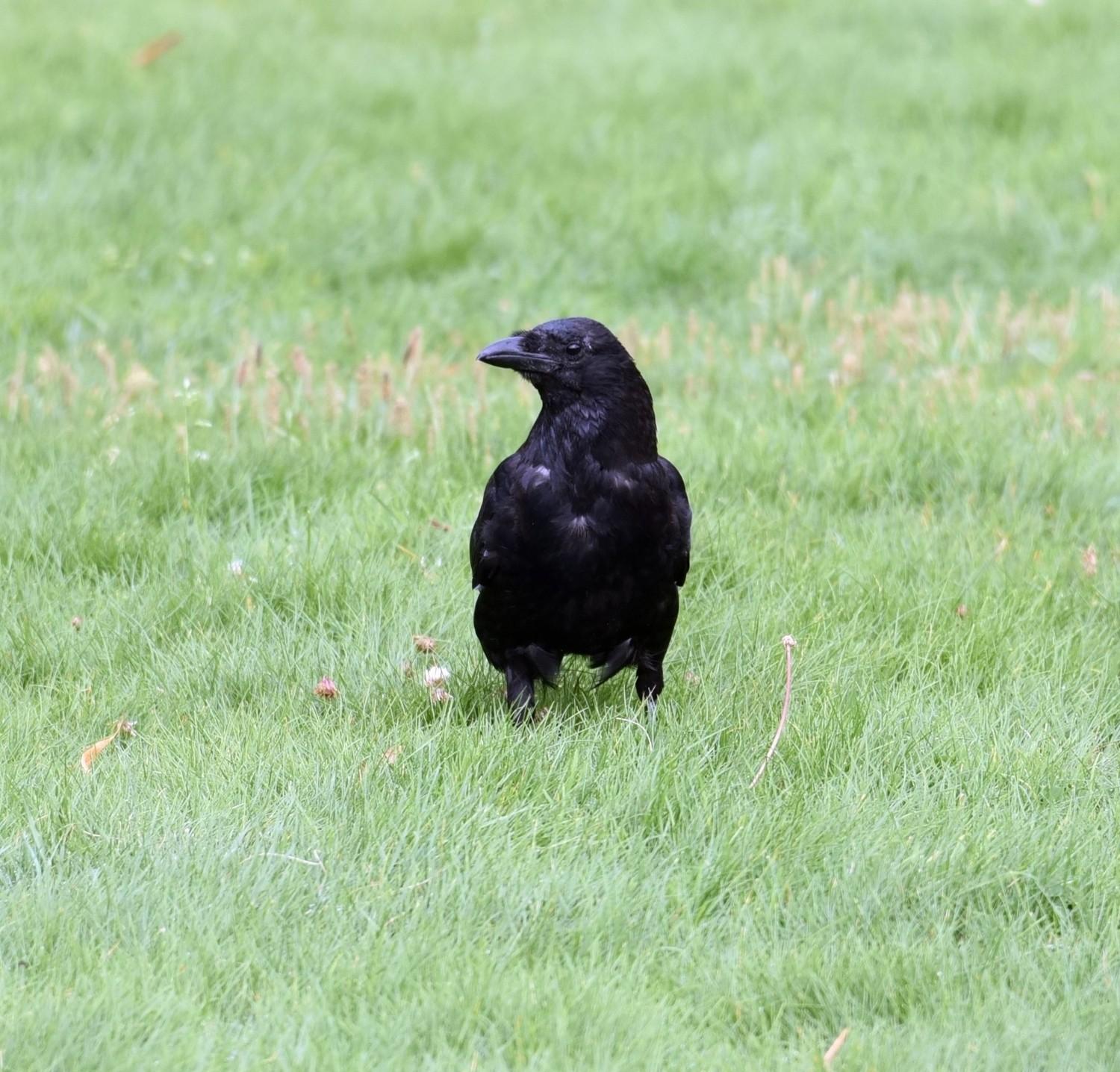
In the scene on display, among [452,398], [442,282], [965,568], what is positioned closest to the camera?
[965,568]

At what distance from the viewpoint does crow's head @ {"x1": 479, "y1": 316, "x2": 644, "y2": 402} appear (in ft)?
12.4

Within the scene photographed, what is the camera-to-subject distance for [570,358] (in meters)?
3.80

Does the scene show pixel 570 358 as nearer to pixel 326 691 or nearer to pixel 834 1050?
pixel 326 691

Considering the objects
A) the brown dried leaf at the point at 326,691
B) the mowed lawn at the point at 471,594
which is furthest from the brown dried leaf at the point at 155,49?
the brown dried leaf at the point at 326,691

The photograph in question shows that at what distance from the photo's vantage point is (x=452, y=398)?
5.76 meters

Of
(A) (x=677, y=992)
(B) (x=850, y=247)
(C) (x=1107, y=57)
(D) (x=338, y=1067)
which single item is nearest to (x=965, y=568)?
(A) (x=677, y=992)

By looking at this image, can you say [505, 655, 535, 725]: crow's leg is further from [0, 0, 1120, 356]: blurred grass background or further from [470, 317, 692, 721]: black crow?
[0, 0, 1120, 356]: blurred grass background

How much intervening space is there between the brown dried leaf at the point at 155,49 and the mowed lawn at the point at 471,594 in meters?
0.24

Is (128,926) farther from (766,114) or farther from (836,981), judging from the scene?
(766,114)

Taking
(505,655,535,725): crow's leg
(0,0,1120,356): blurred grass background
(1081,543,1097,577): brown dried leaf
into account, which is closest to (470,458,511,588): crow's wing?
(505,655,535,725): crow's leg

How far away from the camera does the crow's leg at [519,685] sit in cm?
382

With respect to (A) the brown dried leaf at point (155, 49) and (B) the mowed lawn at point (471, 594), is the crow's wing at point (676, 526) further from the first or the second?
(A) the brown dried leaf at point (155, 49)

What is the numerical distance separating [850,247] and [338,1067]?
20.8ft

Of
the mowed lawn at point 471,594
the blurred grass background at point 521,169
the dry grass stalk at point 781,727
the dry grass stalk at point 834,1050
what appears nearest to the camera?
the dry grass stalk at point 834,1050
